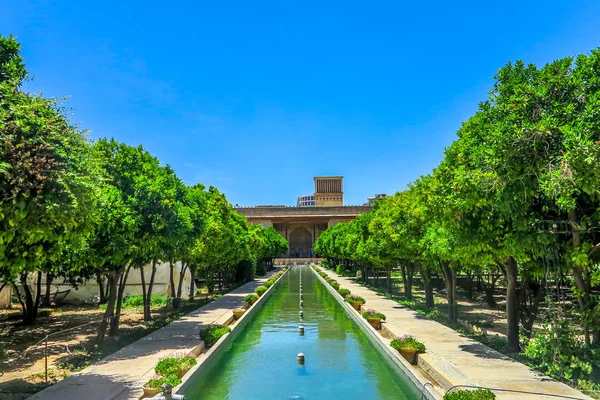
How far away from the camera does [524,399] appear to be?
6188mm

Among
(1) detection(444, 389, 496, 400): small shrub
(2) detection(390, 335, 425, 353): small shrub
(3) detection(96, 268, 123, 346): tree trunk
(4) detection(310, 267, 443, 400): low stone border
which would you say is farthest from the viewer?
(3) detection(96, 268, 123, 346): tree trunk

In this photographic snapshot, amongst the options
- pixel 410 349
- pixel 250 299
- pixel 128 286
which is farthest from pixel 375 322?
pixel 128 286

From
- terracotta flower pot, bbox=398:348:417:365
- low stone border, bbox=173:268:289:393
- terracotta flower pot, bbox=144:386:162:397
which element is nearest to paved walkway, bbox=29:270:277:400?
terracotta flower pot, bbox=144:386:162:397

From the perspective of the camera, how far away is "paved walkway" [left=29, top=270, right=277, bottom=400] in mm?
6734

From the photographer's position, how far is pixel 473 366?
326 inches

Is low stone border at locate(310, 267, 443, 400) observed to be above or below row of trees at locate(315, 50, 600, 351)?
below

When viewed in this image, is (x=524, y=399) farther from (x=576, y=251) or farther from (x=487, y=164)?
(x=487, y=164)

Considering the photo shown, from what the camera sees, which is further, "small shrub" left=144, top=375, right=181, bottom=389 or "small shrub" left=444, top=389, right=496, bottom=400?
"small shrub" left=144, top=375, right=181, bottom=389

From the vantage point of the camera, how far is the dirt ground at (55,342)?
25.8 ft

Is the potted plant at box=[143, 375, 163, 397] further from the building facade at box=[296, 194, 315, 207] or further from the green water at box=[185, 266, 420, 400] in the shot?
the building facade at box=[296, 194, 315, 207]

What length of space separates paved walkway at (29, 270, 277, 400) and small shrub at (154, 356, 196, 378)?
0.30 meters

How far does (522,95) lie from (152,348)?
912cm

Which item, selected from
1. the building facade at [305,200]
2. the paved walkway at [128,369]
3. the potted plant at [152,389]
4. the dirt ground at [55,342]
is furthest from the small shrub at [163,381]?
the building facade at [305,200]

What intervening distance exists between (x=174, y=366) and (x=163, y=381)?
35.9 inches
